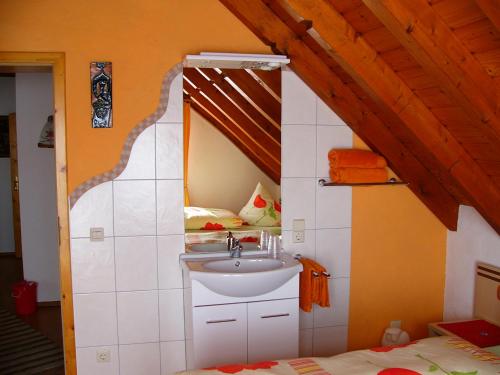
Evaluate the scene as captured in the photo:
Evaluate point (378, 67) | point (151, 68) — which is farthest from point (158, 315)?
point (378, 67)

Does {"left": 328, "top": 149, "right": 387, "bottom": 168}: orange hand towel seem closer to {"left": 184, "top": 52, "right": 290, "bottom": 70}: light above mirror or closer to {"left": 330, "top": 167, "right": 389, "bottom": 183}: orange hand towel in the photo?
{"left": 330, "top": 167, "right": 389, "bottom": 183}: orange hand towel

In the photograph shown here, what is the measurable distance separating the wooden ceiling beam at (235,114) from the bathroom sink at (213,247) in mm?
583

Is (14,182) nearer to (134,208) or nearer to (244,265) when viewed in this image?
(134,208)

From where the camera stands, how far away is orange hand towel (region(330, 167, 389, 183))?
3016 millimetres

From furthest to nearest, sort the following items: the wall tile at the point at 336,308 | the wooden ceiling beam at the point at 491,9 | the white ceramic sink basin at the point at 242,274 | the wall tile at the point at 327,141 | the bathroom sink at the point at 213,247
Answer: the wall tile at the point at 336,308 < the wall tile at the point at 327,141 < the bathroom sink at the point at 213,247 < the white ceramic sink basin at the point at 242,274 < the wooden ceiling beam at the point at 491,9

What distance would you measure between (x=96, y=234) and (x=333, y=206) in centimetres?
150

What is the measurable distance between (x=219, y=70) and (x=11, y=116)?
4.31 metres

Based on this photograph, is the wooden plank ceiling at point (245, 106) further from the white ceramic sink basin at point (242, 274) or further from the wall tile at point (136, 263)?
the wall tile at point (136, 263)

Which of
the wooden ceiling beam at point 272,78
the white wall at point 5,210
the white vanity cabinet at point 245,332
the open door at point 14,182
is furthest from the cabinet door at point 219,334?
the white wall at point 5,210

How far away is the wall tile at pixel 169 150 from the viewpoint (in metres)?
2.84

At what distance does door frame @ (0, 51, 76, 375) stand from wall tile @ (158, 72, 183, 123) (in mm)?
572

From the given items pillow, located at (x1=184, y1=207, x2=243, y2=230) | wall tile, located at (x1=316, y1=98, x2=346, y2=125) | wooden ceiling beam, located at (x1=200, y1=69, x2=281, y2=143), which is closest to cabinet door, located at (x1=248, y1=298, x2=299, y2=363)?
pillow, located at (x1=184, y1=207, x2=243, y2=230)

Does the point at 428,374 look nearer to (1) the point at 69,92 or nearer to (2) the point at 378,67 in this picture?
(2) the point at 378,67

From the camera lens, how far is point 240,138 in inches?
117
